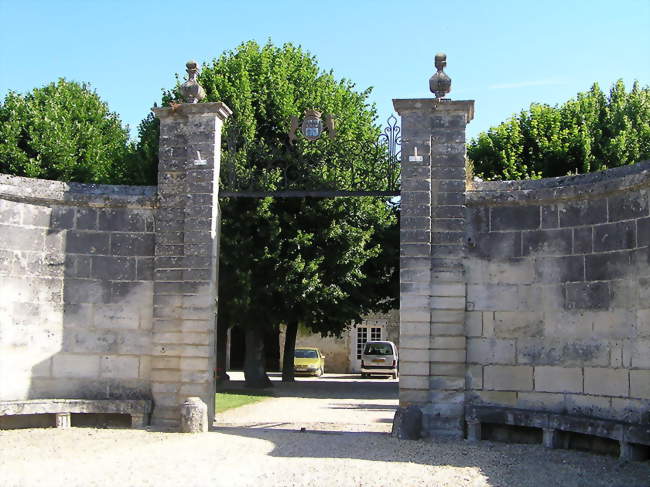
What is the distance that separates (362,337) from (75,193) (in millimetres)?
20569

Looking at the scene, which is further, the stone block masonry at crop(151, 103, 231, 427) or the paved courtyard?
the paved courtyard

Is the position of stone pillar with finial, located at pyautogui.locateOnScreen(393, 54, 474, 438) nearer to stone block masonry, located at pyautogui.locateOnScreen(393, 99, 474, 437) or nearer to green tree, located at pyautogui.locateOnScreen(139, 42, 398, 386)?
stone block masonry, located at pyautogui.locateOnScreen(393, 99, 474, 437)

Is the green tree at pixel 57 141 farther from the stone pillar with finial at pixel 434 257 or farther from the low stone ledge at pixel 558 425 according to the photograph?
the low stone ledge at pixel 558 425

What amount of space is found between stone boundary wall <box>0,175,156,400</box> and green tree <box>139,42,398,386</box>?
18.1 feet

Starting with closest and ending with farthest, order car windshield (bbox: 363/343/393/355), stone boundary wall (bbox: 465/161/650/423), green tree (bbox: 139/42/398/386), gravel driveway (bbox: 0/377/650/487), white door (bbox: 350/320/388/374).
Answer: gravel driveway (bbox: 0/377/650/487) → stone boundary wall (bbox: 465/161/650/423) → green tree (bbox: 139/42/398/386) → car windshield (bbox: 363/343/393/355) → white door (bbox: 350/320/388/374)

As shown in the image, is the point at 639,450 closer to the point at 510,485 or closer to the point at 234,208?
the point at 510,485

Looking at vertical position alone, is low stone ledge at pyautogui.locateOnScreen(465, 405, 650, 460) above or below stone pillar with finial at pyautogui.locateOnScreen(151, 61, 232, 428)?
below

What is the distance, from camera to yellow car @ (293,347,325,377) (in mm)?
25359

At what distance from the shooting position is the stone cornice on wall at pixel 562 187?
775cm

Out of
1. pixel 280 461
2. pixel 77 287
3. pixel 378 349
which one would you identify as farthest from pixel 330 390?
pixel 280 461

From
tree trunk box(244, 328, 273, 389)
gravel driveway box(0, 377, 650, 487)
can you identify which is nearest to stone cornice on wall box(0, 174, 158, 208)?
gravel driveway box(0, 377, 650, 487)

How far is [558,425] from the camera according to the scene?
810cm

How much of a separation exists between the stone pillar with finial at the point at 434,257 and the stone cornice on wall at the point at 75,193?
307 centimetres

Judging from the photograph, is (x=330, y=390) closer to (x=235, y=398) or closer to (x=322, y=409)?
(x=235, y=398)
